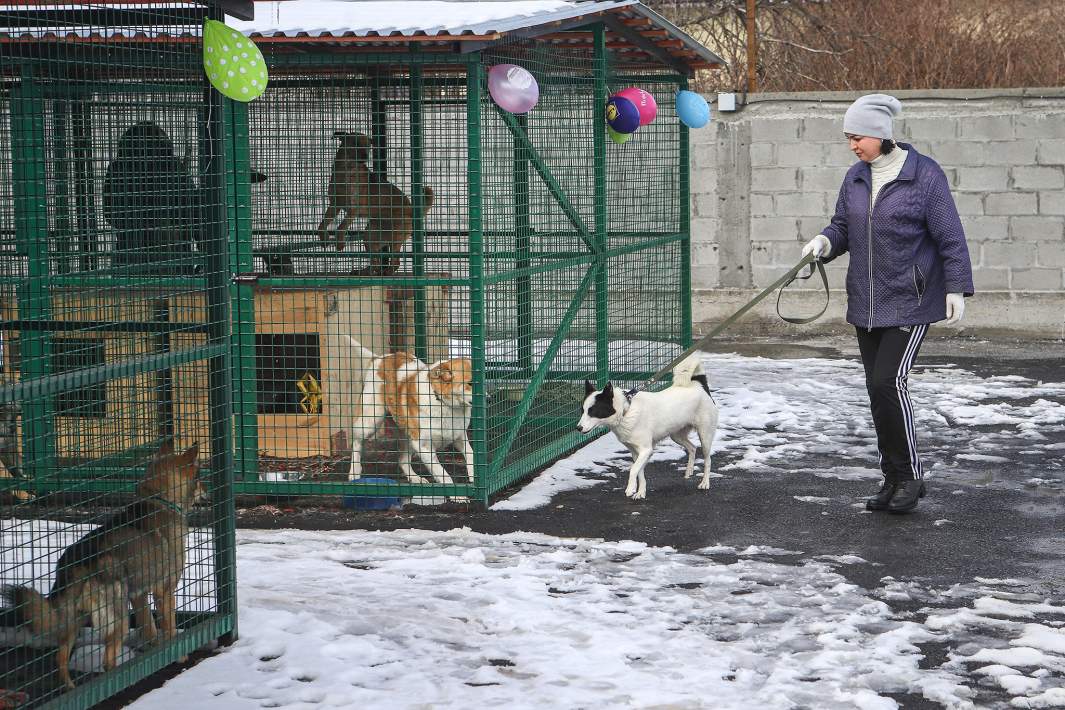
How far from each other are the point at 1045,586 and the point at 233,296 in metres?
4.33

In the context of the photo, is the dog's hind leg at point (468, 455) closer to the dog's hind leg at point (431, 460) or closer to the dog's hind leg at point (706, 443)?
the dog's hind leg at point (431, 460)

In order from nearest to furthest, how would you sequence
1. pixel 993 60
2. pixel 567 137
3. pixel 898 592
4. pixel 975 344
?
pixel 898 592 < pixel 567 137 < pixel 975 344 < pixel 993 60

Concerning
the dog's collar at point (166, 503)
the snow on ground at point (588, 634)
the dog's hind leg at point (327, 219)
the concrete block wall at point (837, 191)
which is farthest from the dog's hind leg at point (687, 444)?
the concrete block wall at point (837, 191)

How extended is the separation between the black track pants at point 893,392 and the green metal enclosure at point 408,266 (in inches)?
75.1

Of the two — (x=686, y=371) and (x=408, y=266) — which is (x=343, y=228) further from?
(x=686, y=371)

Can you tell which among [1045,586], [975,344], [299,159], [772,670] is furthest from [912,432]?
[975,344]

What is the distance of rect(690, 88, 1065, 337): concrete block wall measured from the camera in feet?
42.4

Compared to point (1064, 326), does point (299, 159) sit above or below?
above

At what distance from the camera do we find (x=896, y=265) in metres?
6.58

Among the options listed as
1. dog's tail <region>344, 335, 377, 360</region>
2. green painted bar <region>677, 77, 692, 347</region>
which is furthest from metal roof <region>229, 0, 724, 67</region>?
green painted bar <region>677, 77, 692, 347</region>

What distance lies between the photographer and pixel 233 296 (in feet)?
23.5

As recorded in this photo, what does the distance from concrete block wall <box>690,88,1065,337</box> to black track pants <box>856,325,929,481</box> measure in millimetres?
6805

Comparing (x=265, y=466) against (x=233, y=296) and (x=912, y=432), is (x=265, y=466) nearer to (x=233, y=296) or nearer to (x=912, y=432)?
(x=233, y=296)

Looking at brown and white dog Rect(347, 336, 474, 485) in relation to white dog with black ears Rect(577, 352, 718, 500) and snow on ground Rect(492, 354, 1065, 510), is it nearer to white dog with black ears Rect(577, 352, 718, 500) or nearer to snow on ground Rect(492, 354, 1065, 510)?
snow on ground Rect(492, 354, 1065, 510)
